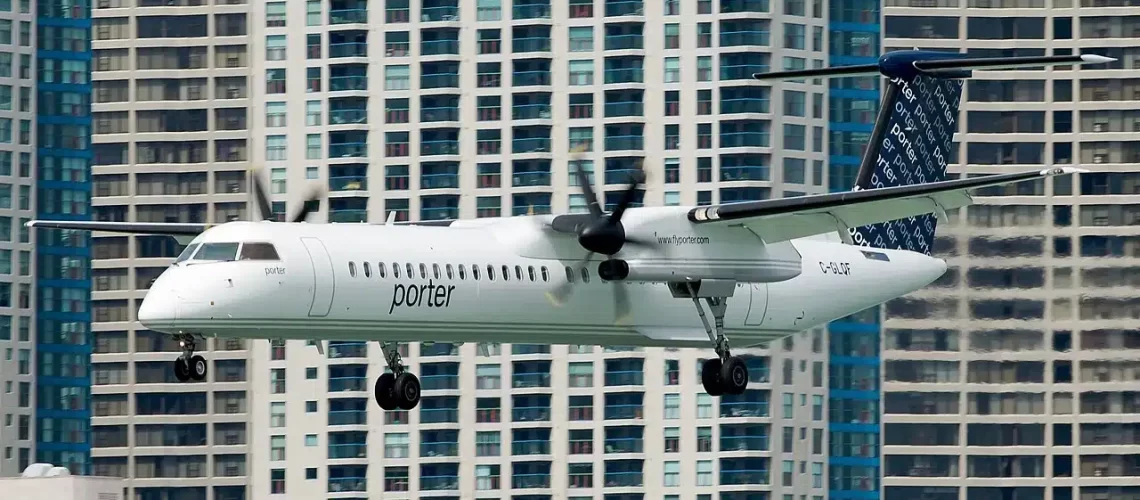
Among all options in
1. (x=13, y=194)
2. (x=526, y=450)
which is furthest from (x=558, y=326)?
(x=13, y=194)

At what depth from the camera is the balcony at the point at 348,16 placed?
84.7 m

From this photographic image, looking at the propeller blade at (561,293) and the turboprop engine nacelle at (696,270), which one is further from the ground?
the turboprop engine nacelle at (696,270)

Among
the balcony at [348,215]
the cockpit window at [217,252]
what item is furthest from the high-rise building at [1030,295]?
the cockpit window at [217,252]

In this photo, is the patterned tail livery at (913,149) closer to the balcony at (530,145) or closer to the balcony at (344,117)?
the balcony at (530,145)

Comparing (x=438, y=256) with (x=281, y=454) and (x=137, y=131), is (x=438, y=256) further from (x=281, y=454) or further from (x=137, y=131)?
(x=137, y=131)

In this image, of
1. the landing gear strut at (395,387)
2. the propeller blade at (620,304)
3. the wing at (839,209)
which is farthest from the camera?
the propeller blade at (620,304)

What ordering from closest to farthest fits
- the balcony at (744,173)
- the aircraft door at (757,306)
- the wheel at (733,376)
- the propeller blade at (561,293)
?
the propeller blade at (561,293) < the wheel at (733,376) < the aircraft door at (757,306) < the balcony at (744,173)

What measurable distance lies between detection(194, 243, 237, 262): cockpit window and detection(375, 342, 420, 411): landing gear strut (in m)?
4.60

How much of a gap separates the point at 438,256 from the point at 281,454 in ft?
133

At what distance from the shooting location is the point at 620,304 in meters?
47.3

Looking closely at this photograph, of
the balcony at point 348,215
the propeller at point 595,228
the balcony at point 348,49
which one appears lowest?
the propeller at point 595,228

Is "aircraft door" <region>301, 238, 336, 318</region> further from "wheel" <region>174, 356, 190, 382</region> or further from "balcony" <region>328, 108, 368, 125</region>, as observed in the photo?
"balcony" <region>328, 108, 368, 125</region>

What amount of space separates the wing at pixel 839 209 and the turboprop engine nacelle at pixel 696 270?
0.56m

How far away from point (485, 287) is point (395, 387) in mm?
2468
